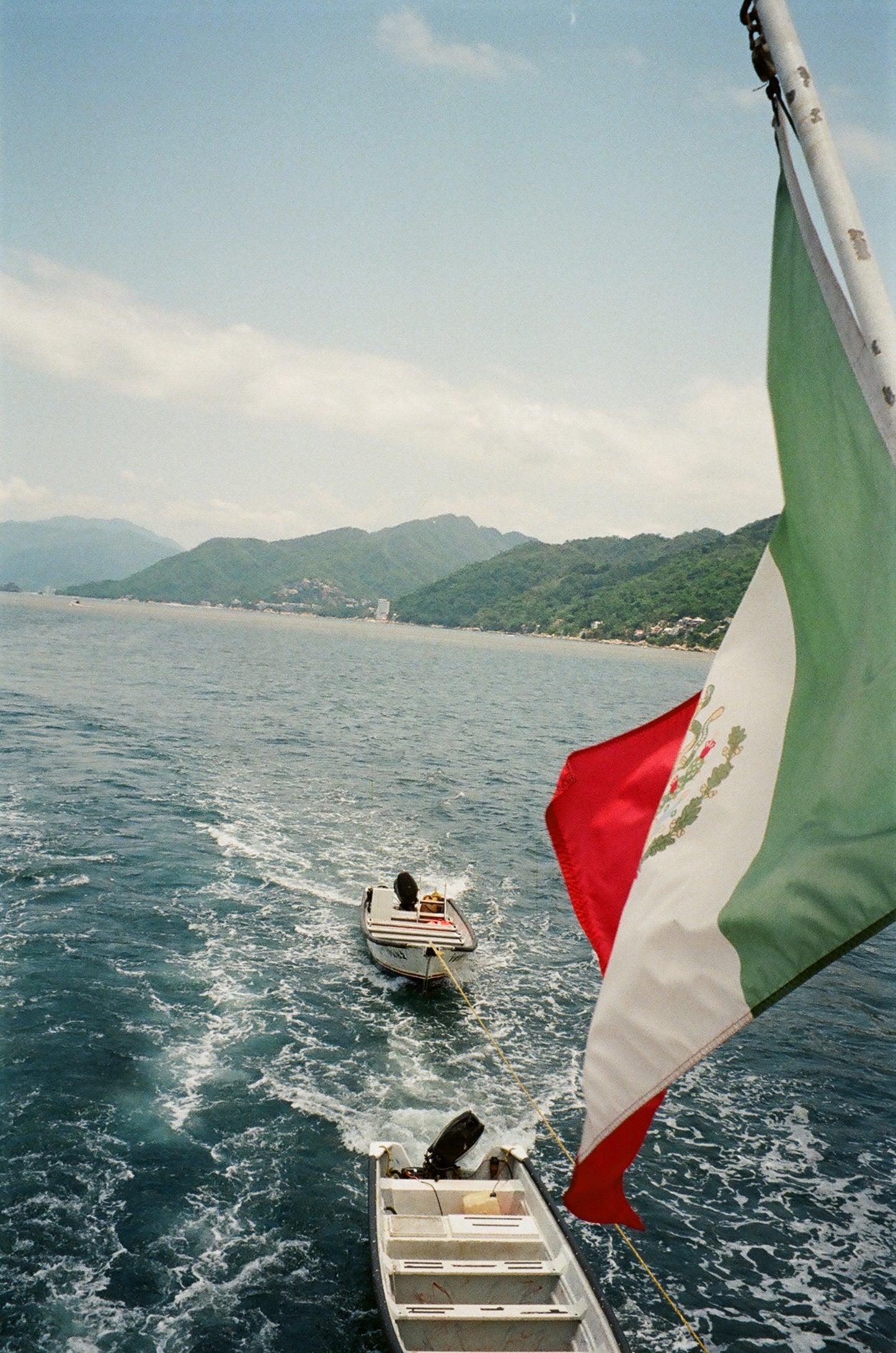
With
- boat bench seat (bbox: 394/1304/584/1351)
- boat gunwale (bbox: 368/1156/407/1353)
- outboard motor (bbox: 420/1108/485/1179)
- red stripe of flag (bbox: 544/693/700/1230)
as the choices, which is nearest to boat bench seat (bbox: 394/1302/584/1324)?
boat bench seat (bbox: 394/1304/584/1351)

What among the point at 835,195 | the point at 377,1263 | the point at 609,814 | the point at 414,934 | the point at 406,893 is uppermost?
the point at 835,195

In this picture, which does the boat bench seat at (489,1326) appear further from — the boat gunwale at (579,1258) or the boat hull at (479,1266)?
the boat gunwale at (579,1258)

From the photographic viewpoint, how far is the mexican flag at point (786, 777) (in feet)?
12.3

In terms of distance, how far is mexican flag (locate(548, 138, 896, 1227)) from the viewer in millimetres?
3758

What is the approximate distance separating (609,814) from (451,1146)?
39.9 ft

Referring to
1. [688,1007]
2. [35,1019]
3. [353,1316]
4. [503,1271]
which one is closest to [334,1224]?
[353,1316]

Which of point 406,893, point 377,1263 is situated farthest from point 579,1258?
point 406,893

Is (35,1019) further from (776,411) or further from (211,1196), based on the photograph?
(776,411)

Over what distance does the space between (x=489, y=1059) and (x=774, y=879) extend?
65.0 ft

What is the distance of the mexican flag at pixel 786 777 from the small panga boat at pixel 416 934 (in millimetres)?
20020

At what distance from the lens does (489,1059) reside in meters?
21.7

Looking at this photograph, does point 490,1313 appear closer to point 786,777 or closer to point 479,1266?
point 479,1266

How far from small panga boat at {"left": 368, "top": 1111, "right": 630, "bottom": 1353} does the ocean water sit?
40.5 inches

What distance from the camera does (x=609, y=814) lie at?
7.54 m
